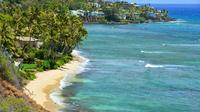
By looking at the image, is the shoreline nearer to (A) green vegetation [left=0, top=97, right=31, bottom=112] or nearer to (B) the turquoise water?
(B) the turquoise water

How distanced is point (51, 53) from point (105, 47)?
121ft

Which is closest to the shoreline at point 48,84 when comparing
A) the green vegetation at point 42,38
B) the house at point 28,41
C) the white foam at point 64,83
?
the white foam at point 64,83

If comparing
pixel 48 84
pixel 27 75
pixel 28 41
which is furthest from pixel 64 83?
pixel 28 41

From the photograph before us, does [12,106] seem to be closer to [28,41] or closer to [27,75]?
[27,75]

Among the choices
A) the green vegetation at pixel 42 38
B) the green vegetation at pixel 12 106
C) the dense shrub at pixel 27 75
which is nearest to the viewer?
the green vegetation at pixel 12 106

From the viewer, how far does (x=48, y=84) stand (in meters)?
65.2

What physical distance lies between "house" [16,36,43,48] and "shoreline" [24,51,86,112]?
21.4 ft

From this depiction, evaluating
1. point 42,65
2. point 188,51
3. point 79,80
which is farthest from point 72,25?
point 188,51

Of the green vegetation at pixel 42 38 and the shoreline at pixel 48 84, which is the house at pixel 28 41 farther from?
the shoreline at pixel 48 84

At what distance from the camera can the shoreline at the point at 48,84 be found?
177 feet

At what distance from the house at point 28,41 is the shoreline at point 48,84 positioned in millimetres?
6510

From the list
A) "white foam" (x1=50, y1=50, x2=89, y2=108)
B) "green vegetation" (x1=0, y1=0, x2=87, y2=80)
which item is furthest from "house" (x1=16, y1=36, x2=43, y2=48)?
"white foam" (x1=50, y1=50, x2=89, y2=108)

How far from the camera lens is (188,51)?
117 metres

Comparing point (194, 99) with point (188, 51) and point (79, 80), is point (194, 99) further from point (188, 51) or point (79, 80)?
point (188, 51)
